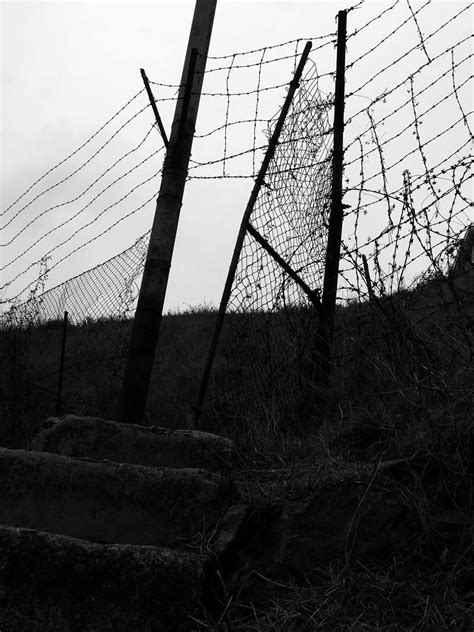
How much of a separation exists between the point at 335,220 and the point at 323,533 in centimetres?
246

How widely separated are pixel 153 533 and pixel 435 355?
1320mm

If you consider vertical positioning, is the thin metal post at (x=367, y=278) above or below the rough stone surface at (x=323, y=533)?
above

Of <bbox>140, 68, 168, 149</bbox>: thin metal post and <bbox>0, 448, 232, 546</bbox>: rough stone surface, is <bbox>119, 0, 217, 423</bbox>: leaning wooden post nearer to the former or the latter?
<bbox>140, 68, 168, 149</bbox>: thin metal post

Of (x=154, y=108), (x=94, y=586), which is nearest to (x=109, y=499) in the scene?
(x=94, y=586)

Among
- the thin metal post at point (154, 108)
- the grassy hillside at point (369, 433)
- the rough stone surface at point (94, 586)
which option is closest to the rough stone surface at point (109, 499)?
the grassy hillside at point (369, 433)

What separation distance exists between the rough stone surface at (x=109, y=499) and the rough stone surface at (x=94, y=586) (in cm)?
33

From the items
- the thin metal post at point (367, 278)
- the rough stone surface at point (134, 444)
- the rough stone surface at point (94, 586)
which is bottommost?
the rough stone surface at point (94, 586)

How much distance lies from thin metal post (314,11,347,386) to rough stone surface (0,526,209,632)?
6.19 feet

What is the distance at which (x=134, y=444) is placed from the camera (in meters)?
2.92

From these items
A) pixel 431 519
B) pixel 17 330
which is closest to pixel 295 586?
pixel 431 519

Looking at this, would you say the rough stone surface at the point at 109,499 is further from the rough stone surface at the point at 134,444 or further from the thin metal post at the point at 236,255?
the thin metal post at the point at 236,255

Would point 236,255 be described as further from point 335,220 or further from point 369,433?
point 369,433

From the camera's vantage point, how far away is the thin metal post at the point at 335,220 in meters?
3.79

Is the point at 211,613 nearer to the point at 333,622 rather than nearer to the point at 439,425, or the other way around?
the point at 333,622
